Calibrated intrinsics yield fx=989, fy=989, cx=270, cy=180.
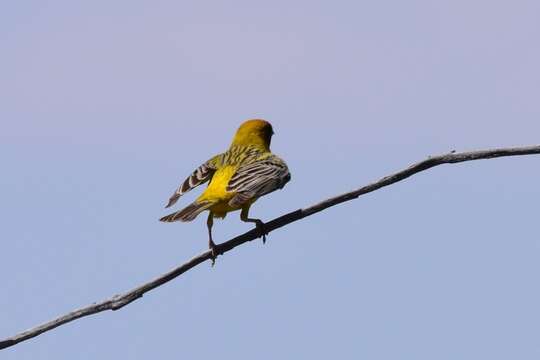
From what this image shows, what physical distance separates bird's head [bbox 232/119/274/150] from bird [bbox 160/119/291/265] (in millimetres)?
397

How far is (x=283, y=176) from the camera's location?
988 cm

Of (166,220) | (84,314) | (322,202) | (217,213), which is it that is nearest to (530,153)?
(322,202)

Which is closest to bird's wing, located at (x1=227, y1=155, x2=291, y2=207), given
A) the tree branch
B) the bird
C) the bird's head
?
the bird

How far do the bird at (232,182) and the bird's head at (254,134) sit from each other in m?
0.40

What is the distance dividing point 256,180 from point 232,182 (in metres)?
0.26

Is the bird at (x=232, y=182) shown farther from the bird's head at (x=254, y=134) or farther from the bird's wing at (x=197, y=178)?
the bird's head at (x=254, y=134)

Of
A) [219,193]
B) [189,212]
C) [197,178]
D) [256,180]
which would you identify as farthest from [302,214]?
[197,178]

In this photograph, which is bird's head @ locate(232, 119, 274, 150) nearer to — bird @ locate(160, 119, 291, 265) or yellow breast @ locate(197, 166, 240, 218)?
bird @ locate(160, 119, 291, 265)

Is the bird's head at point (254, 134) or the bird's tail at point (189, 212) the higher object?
the bird's head at point (254, 134)

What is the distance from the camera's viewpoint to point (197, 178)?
10.1 metres

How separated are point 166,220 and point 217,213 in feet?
3.84

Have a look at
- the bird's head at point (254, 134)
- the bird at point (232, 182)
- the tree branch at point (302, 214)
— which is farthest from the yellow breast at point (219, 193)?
the tree branch at point (302, 214)

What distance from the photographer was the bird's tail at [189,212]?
8414mm

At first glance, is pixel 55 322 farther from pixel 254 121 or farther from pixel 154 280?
pixel 254 121
